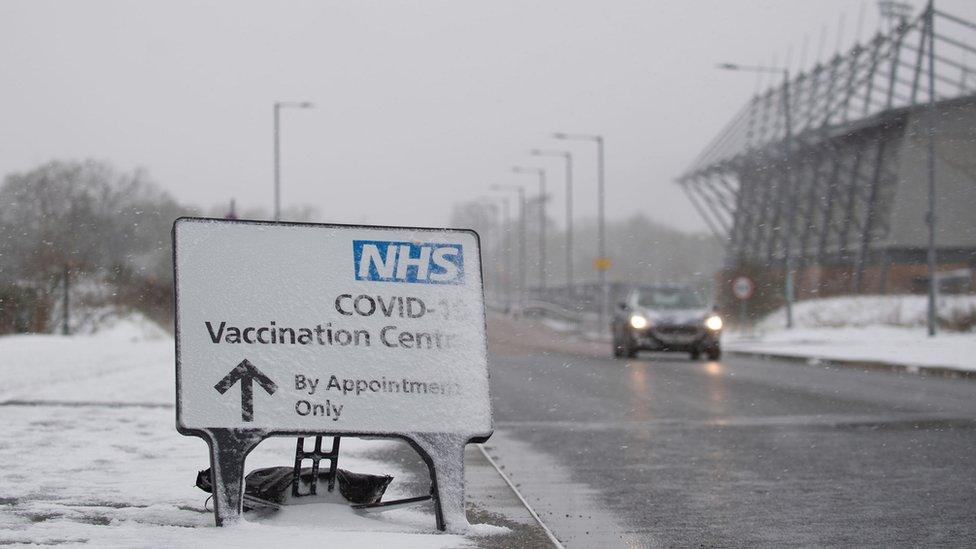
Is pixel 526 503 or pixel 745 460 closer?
pixel 526 503

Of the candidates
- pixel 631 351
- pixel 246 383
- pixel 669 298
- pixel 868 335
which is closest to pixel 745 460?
pixel 246 383

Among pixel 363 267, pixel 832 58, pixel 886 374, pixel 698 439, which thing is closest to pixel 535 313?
pixel 832 58

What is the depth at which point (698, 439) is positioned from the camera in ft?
37.5

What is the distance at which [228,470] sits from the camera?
5.69 m

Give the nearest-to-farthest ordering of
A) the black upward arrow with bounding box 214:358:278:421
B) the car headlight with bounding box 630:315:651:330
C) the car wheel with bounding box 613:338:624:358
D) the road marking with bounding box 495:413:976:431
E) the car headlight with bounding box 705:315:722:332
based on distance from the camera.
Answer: the black upward arrow with bounding box 214:358:278:421, the road marking with bounding box 495:413:976:431, the car headlight with bounding box 705:315:722:332, the car headlight with bounding box 630:315:651:330, the car wheel with bounding box 613:338:624:358

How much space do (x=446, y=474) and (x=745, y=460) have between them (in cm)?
454

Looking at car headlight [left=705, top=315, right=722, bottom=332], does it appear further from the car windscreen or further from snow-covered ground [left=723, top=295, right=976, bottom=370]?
snow-covered ground [left=723, top=295, right=976, bottom=370]

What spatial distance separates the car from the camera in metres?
26.6

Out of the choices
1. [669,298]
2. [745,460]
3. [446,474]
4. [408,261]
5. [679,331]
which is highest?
[408,261]

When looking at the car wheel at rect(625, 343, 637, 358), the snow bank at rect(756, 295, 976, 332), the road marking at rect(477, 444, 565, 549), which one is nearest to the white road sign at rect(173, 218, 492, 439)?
the road marking at rect(477, 444, 565, 549)

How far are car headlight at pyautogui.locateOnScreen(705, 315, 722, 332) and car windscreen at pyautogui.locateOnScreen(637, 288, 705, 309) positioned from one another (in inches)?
25.8

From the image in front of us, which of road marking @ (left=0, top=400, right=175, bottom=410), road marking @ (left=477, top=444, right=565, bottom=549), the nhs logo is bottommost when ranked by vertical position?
road marking @ (left=0, top=400, right=175, bottom=410)

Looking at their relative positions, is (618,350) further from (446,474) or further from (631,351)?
(446,474)

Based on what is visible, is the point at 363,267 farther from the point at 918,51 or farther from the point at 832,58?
the point at 832,58
